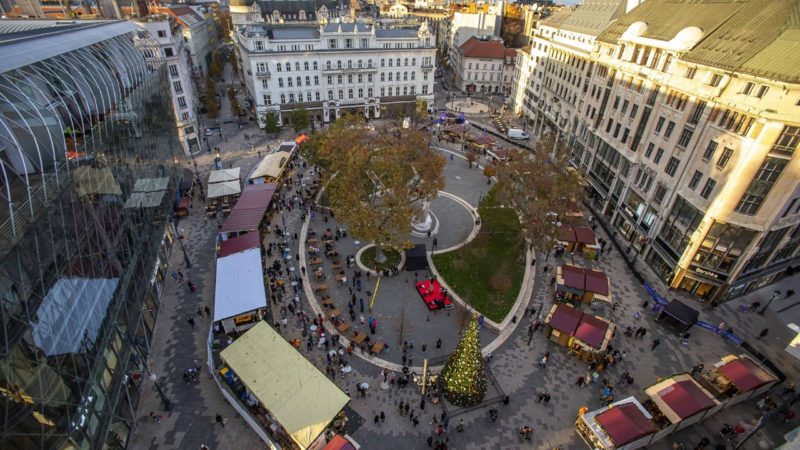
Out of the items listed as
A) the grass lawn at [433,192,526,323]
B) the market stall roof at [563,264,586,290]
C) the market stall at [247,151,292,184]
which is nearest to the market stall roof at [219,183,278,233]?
the market stall at [247,151,292,184]

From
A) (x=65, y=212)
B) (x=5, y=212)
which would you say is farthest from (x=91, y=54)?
(x=5, y=212)

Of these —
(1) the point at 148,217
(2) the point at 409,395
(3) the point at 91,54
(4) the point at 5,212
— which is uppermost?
(3) the point at 91,54

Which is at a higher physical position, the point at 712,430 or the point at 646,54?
the point at 646,54

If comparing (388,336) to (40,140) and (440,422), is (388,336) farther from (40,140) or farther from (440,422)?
(40,140)

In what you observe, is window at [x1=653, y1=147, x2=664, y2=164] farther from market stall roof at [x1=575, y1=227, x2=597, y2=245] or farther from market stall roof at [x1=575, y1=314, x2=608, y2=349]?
market stall roof at [x1=575, y1=314, x2=608, y2=349]

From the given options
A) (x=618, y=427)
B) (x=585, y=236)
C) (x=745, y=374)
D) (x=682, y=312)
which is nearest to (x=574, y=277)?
(x=585, y=236)

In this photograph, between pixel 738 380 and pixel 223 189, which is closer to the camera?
pixel 738 380

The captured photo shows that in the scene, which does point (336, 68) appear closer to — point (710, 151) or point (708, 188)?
point (710, 151)

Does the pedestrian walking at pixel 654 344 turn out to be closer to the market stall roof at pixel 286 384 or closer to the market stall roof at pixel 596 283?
the market stall roof at pixel 596 283
